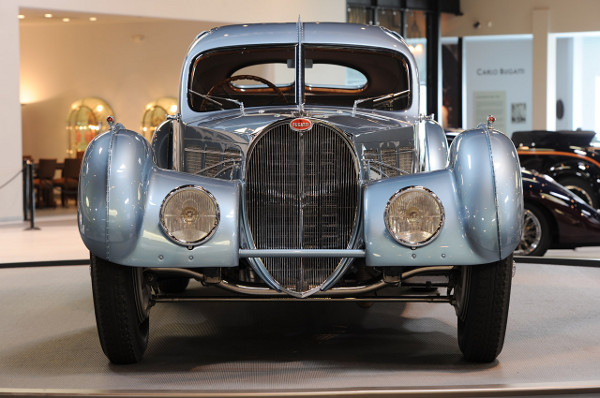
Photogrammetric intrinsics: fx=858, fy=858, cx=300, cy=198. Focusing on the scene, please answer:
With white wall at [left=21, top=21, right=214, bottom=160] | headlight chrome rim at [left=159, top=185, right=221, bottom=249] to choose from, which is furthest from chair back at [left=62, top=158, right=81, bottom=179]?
headlight chrome rim at [left=159, top=185, right=221, bottom=249]

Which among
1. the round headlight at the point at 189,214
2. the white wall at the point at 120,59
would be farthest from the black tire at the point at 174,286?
the white wall at the point at 120,59

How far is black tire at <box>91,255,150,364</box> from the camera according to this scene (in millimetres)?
3795

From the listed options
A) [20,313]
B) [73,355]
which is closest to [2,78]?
[20,313]

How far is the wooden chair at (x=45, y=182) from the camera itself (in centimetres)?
1673

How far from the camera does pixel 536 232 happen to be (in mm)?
8359

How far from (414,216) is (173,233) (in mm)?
1057

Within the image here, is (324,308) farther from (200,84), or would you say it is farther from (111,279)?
(111,279)

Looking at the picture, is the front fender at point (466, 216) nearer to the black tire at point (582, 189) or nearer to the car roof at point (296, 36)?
the car roof at point (296, 36)

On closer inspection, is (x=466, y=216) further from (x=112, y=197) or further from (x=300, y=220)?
(x=112, y=197)

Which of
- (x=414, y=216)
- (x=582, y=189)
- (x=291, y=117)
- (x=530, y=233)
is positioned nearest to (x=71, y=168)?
(x=582, y=189)

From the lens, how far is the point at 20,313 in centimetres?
543

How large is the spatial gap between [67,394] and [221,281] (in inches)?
34.8

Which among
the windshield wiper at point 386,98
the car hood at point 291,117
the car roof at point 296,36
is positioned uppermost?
the car roof at point 296,36

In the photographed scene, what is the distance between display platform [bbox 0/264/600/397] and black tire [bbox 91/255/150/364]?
104 millimetres
